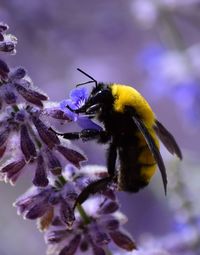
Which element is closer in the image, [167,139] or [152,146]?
[152,146]

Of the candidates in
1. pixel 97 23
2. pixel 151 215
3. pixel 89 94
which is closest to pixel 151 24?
pixel 97 23

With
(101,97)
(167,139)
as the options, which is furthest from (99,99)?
(167,139)

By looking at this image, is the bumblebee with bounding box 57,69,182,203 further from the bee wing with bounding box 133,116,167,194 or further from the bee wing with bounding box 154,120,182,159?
the bee wing with bounding box 154,120,182,159

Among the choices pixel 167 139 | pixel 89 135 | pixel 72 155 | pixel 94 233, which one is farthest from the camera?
pixel 167 139

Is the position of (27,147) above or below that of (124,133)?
below

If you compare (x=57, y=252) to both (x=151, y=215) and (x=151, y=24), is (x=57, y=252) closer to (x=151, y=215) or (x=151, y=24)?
(x=151, y=24)

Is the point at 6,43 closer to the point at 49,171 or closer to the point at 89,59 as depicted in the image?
the point at 49,171

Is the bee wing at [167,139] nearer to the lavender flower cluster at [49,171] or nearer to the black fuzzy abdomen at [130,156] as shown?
the black fuzzy abdomen at [130,156]

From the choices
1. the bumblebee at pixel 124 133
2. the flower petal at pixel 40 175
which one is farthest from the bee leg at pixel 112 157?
the flower petal at pixel 40 175
